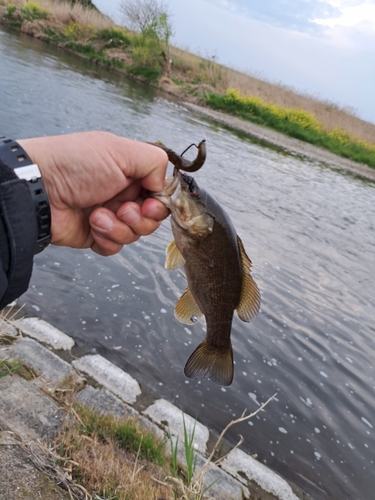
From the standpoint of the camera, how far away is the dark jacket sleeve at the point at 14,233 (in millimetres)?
1820

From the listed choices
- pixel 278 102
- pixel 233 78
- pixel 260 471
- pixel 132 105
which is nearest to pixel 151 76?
pixel 233 78

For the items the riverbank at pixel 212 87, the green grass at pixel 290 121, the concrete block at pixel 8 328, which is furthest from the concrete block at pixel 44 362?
the green grass at pixel 290 121

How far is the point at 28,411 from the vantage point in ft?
10.2

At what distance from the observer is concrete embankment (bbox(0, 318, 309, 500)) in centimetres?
264

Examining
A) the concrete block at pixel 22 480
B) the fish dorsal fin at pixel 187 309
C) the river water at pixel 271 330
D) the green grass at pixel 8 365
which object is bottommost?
the river water at pixel 271 330

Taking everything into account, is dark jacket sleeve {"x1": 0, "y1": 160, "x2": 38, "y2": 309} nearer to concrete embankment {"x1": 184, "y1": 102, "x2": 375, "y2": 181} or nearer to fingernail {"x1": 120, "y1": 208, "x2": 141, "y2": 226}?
fingernail {"x1": 120, "y1": 208, "x2": 141, "y2": 226}

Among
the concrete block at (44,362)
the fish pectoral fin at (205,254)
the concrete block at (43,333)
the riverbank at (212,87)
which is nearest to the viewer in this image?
the fish pectoral fin at (205,254)

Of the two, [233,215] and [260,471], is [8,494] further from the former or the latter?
[233,215]

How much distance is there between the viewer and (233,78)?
1560 inches

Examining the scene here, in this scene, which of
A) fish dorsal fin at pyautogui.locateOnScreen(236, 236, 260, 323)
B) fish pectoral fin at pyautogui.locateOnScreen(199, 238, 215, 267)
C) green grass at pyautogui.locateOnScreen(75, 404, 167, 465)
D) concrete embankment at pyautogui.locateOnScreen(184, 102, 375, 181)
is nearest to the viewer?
fish pectoral fin at pyautogui.locateOnScreen(199, 238, 215, 267)

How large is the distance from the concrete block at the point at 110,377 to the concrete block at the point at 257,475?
1.05 m

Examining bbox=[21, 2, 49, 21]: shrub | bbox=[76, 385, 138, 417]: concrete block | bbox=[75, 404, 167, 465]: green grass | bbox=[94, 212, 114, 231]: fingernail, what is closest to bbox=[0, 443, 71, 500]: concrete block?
bbox=[75, 404, 167, 465]: green grass

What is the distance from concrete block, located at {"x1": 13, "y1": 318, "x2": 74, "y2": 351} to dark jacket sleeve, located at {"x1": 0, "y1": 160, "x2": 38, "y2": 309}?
8.44 feet

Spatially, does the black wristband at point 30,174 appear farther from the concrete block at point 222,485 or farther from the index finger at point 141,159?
the concrete block at point 222,485
